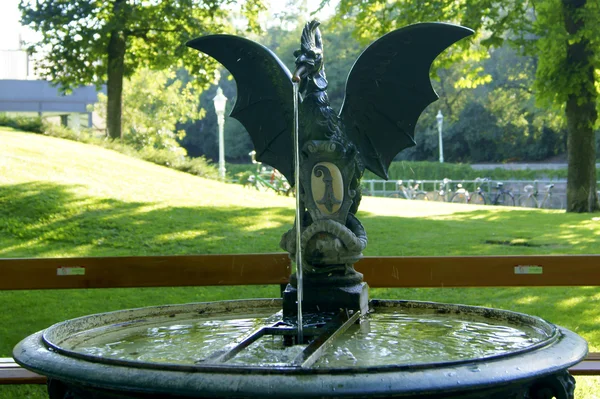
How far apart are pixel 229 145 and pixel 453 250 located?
164 feet

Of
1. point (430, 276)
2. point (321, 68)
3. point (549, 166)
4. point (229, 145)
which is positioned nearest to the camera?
point (321, 68)

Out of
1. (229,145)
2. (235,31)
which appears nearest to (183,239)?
(235,31)

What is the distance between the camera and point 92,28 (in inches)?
896

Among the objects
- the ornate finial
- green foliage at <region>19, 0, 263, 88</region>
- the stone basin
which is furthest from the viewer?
green foliage at <region>19, 0, 263, 88</region>

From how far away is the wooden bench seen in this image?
20.1 feet

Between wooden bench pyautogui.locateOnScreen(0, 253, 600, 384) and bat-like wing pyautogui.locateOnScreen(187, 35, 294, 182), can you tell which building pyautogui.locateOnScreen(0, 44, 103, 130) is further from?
bat-like wing pyautogui.locateOnScreen(187, 35, 294, 182)

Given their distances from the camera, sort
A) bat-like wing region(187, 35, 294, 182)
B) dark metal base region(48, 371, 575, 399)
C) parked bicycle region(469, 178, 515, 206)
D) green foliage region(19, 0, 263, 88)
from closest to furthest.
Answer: dark metal base region(48, 371, 575, 399)
bat-like wing region(187, 35, 294, 182)
green foliage region(19, 0, 263, 88)
parked bicycle region(469, 178, 515, 206)

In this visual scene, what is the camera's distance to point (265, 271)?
638 centimetres

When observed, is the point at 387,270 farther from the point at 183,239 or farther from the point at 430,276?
the point at 183,239

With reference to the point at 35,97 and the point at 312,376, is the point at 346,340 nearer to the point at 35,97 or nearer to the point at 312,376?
the point at 312,376

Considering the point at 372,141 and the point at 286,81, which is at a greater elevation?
the point at 286,81

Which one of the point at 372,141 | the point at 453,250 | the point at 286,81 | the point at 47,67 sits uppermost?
the point at 47,67

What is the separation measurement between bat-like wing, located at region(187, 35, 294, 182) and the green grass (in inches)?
132

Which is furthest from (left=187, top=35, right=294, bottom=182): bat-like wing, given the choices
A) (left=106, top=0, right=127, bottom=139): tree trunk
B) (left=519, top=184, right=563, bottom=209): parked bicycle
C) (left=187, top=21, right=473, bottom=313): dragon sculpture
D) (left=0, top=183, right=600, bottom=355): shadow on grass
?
(left=519, top=184, right=563, bottom=209): parked bicycle
